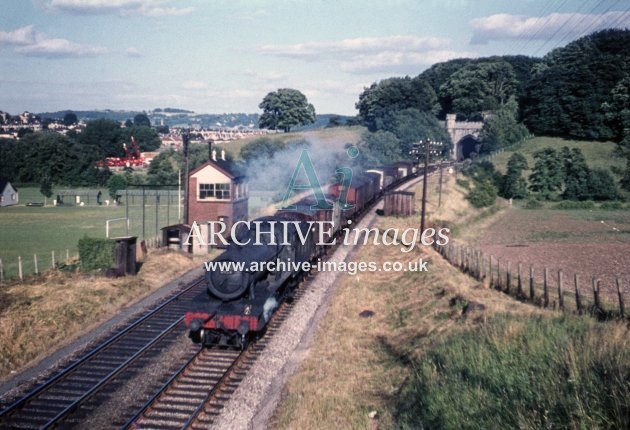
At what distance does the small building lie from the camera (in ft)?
110

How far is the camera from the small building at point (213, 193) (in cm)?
3350

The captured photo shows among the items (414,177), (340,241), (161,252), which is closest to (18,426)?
(161,252)

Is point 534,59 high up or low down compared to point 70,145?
up

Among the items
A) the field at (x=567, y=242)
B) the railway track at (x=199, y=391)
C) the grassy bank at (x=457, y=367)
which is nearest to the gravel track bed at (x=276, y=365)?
the railway track at (x=199, y=391)

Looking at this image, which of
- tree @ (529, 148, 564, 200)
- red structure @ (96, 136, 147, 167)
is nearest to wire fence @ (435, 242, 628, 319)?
tree @ (529, 148, 564, 200)

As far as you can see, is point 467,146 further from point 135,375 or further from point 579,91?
point 135,375

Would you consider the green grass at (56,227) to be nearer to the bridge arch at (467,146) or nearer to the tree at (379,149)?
the tree at (379,149)

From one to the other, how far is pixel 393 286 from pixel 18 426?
660 inches

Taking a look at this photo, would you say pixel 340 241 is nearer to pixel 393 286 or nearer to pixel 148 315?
pixel 393 286

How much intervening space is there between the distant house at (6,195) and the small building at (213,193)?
2040 inches

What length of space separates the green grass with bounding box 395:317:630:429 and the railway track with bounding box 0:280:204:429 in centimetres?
793

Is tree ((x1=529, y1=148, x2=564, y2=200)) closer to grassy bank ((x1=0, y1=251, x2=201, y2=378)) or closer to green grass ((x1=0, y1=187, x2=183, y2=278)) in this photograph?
green grass ((x1=0, y1=187, x2=183, y2=278))

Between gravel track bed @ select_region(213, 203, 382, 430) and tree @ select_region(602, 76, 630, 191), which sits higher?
tree @ select_region(602, 76, 630, 191)

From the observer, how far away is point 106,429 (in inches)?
444
